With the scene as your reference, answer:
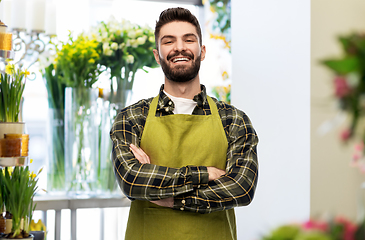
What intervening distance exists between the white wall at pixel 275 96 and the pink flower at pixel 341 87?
145cm

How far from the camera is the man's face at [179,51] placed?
1.48 meters

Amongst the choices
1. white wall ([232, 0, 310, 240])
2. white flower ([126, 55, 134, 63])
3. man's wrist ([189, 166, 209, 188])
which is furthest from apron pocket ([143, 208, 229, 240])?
white flower ([126, 55, 134, 63])

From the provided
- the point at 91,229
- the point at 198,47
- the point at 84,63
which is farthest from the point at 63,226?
the point at 198,47

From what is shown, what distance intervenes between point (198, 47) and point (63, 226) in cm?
173

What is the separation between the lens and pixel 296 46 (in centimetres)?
173

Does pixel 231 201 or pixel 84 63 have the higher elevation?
pixel 84 63

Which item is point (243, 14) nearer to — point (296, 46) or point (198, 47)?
point (296, 46)

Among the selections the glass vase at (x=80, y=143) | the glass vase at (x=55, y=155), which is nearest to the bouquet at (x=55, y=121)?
the glass vase at (x=55, y=155)

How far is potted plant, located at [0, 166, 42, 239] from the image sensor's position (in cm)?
129

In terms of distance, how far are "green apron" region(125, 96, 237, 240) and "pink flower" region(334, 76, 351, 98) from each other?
1222 mm

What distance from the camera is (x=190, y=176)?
130cm

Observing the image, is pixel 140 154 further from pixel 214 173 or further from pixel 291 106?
pixel 291 106

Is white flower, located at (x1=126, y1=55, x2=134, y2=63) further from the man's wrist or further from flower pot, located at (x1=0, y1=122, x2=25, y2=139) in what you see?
the man's wrist

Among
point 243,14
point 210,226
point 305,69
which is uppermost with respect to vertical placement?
point 243,14
